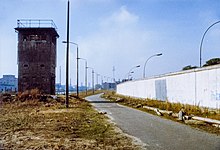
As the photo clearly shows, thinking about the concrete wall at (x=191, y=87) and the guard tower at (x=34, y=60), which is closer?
the concrete wall at (x=191, y=87)

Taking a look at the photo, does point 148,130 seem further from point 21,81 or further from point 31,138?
point 21,81

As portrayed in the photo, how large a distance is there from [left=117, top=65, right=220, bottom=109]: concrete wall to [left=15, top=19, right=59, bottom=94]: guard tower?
1781 cm

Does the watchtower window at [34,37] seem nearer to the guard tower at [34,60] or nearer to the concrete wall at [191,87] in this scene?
the guard tower at [34,60]

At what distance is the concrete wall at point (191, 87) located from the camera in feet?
73.8

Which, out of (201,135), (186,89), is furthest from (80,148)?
(186,89)

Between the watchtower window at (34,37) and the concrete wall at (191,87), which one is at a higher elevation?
the watchtower window at (34,37)

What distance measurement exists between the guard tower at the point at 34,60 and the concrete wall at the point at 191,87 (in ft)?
58.4

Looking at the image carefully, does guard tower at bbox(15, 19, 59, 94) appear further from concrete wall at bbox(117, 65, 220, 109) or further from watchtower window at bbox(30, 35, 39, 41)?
concrete wall at bbox(117, 65, 220, 109)

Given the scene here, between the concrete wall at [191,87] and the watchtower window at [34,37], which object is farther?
the watchtower window at [34,37]

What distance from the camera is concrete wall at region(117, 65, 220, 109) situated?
22500 mm

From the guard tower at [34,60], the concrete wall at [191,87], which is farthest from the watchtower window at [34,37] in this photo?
the concrete wall at [191,87]

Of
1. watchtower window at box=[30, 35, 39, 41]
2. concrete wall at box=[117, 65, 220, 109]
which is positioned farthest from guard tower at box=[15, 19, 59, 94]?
concrete wall at box=[117, 65, 220, 109]

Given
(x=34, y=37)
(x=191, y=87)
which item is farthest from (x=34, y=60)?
(x=191, y=87)

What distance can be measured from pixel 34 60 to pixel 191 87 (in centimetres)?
3068
